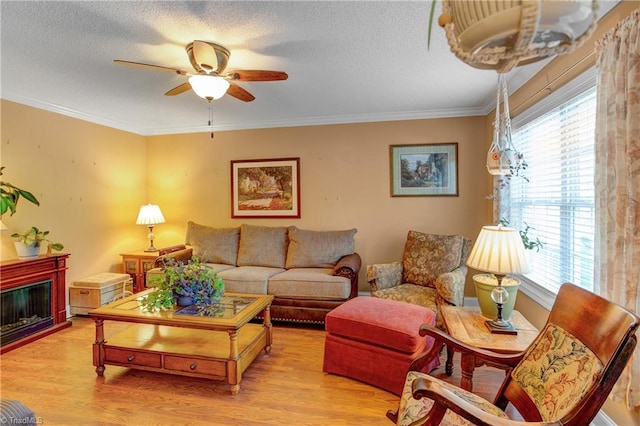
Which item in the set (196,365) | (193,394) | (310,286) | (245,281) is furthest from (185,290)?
(310,286)

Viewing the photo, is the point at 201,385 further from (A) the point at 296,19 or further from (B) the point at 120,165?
(B) the point at 120,165

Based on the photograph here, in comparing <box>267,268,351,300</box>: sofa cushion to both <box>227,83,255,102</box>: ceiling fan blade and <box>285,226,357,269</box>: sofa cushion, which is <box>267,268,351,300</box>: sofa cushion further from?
<box>227,83,255,102</box>: ceiling fan blade

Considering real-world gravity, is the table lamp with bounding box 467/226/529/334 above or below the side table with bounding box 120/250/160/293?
above

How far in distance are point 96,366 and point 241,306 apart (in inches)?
47.0

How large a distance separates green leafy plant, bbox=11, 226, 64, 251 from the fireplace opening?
1.23 ft

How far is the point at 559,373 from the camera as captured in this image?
134 cm

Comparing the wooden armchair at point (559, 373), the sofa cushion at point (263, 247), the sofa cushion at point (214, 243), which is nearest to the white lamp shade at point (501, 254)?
the wooden armchair at point (559, 373)

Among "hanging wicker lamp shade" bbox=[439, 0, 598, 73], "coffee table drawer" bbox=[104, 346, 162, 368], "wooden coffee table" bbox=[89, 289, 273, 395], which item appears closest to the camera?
"hanging wicker lamp shade" bbox=[439, 0, 598, 73]

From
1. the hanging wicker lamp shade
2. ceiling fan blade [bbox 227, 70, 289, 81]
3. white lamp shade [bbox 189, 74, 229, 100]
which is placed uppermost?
ceiling fan blade [bbox 227, 70, 289, 81]

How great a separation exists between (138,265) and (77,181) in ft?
4.10

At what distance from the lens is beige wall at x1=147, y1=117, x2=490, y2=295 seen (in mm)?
4020

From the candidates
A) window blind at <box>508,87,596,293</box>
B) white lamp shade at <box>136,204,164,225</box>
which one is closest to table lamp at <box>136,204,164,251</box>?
white lamp shade at <box>136,204,164,225</box>

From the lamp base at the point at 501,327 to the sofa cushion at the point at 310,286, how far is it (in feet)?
5.38

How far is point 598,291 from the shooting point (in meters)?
1.73
